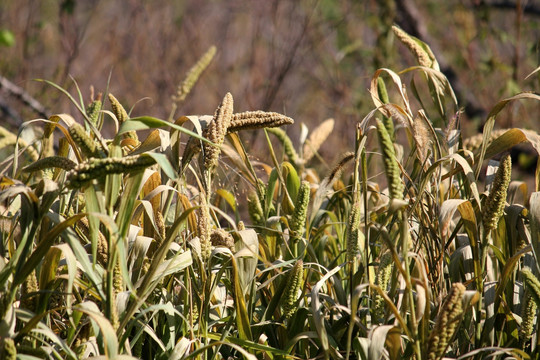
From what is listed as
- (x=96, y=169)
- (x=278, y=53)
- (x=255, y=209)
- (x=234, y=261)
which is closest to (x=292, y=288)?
(x=234, y=261)

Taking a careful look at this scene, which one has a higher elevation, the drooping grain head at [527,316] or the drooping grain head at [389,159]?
the drooping grain head at [389,159]

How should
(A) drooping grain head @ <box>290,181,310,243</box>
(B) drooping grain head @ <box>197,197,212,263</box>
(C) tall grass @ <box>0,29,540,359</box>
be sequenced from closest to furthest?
(C) tall grass @ <box>0,29,540,359</box> < (B) drooping grain head @ <box>197,197,212,263</box> < (A) drooping grain head @ <box>290,181,310,243</box>

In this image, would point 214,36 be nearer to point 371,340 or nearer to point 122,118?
point 122,118

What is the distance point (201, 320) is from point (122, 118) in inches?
21.0

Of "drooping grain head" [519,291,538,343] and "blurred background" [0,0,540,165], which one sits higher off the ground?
"blurred background" [0,0,540,165]

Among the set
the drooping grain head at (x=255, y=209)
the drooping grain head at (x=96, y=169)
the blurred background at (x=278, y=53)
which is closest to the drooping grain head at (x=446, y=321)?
the drooping grain head at (x=96, y=169)

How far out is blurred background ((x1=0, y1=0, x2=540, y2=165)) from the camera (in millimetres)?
4074

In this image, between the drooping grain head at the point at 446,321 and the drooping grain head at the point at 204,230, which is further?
the drooping grain head at the point at 204,230

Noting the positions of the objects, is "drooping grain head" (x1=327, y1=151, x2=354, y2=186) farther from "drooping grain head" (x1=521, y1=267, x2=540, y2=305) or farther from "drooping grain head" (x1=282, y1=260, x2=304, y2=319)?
"drooping grain head" (x1=521, y1=267, x2=540, y2=305)

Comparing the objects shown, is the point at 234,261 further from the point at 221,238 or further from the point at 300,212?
the point at 300,212

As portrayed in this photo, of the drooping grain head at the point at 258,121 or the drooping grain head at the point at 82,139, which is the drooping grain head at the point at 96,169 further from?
the drooping grain head at the point at 258,121

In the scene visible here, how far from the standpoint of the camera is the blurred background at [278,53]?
4074 mm

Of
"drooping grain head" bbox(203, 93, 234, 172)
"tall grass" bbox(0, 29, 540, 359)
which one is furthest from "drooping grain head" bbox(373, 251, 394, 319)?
"drooping grain head" bbox(203, 93, 234, 172)

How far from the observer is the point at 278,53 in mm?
4730
